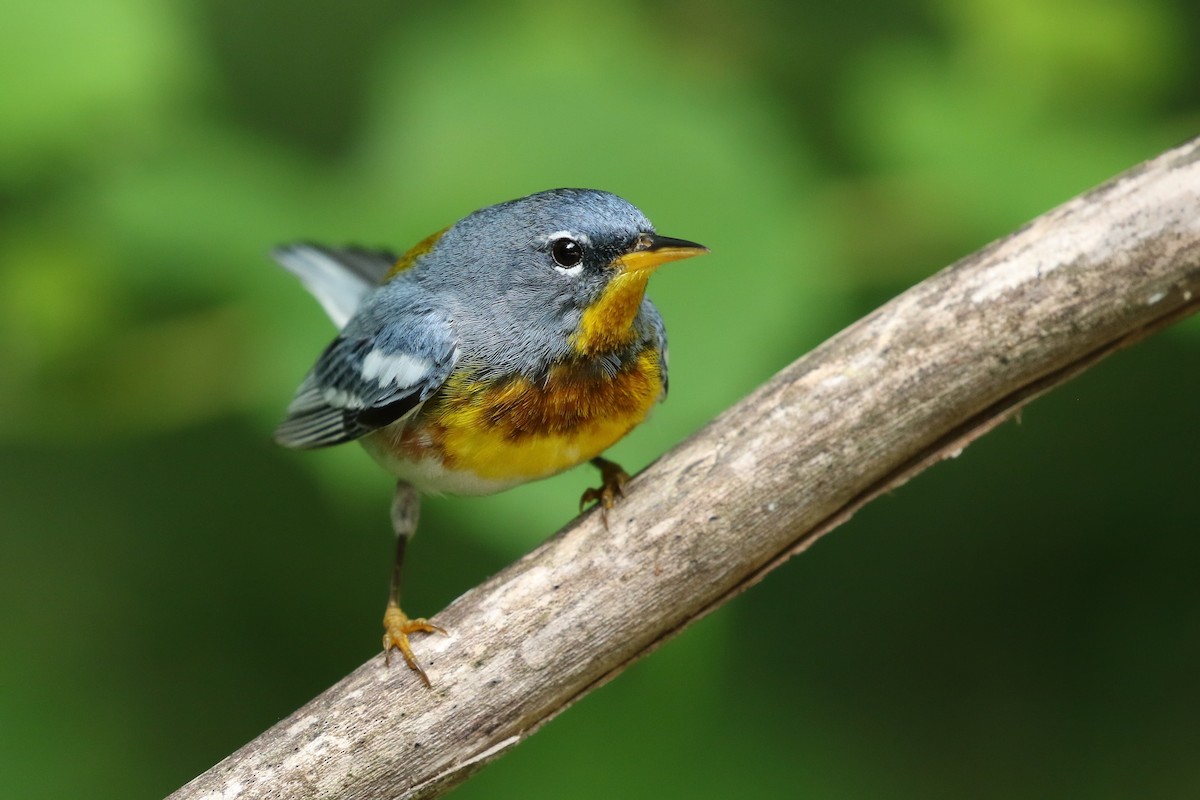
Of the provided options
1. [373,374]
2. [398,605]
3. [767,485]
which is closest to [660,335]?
[767,485]

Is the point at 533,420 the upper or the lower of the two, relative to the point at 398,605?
upper

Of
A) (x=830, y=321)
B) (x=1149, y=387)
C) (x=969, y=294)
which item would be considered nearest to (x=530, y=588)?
(x=969, y=294)

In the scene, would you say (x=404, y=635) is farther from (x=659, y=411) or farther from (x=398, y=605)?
(x=659, y=411)

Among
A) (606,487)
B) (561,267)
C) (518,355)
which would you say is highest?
(561,267)

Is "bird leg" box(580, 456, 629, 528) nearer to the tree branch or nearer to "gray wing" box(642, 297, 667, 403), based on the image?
the tree branch

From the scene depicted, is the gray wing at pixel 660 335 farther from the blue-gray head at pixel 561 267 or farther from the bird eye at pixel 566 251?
the bird eye at pixel 566 251

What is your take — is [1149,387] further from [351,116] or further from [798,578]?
[351,116]

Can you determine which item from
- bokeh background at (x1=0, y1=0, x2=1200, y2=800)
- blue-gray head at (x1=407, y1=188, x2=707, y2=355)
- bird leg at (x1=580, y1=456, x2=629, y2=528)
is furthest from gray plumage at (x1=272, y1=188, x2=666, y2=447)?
bird leg at (x1=580, y1=456, x2=629, y2=528)
